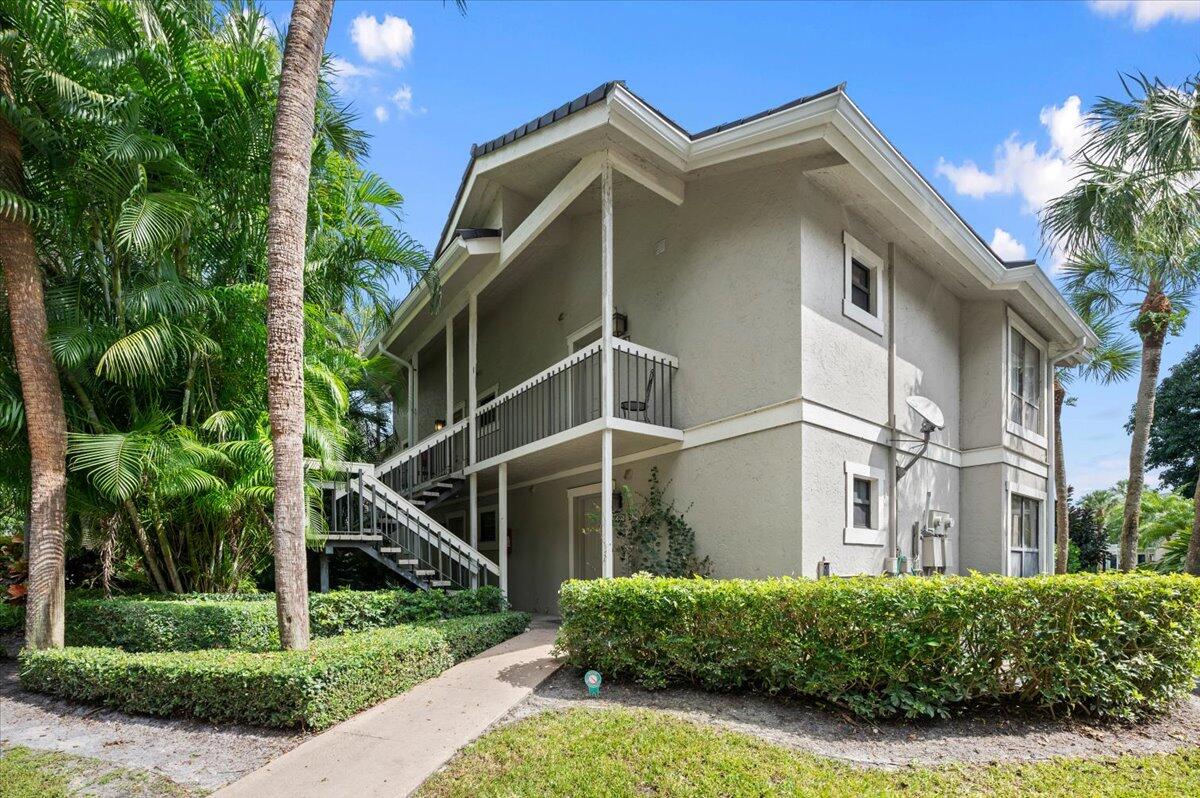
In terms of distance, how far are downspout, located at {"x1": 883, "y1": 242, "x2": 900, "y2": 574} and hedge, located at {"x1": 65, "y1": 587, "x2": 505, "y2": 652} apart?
19.5 feet

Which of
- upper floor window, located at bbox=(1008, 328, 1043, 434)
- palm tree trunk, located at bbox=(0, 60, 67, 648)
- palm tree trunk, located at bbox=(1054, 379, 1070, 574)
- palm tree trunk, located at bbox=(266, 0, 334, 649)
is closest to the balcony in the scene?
palm tree trunk, located at bbox=(266, 0, 334, 649)

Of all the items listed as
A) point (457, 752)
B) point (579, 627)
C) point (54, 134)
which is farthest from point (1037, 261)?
point (54, 134)

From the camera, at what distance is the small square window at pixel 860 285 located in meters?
9.52

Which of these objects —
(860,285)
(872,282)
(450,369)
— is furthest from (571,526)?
(872,282)

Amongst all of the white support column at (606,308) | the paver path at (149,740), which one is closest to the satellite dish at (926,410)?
the white support column at (606,308)

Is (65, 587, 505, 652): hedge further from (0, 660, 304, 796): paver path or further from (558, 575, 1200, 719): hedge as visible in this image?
(558, 575, 1200, 719): hedge

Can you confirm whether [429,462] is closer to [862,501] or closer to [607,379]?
[607,379]

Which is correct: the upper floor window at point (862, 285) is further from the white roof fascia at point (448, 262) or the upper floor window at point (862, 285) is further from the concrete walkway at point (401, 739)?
the concrete walkway at point (401, 739)

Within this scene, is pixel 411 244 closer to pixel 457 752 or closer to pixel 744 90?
pixel 744 90

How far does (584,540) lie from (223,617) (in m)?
5.79

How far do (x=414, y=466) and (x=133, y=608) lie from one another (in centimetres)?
559

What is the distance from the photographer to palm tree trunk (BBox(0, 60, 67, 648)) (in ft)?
25.6

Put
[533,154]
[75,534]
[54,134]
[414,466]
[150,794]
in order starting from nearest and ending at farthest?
[150,794] < [54,134] < [533,154] < [75,534] < [414,466]

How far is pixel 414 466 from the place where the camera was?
13375 mm
